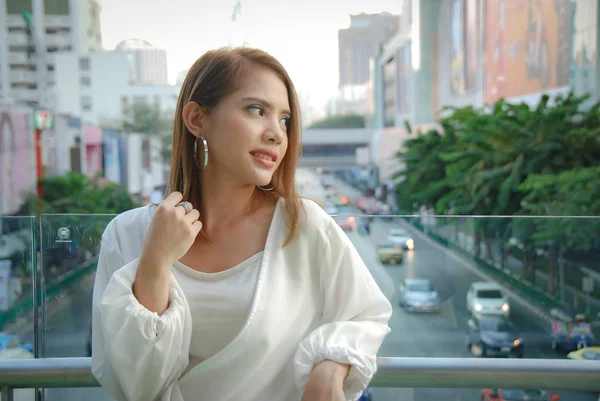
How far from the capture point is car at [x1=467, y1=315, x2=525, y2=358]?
1.72m

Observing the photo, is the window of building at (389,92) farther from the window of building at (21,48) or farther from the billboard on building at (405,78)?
the window of building at (21,48)

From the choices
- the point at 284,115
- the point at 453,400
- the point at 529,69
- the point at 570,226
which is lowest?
the point at 453,400

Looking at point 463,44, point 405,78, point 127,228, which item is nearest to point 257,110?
point 127,228

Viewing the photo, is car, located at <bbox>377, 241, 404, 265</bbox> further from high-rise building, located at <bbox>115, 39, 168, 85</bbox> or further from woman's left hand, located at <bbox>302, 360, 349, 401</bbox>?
high-rise building, located at <bbox>115, 39, 168, 85</bbox>

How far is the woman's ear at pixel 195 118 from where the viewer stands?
36.8 inches

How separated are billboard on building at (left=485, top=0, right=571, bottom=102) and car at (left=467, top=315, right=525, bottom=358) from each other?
13.7 meters

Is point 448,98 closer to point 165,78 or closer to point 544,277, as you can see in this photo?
point 165,78

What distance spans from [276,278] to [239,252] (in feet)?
0.23

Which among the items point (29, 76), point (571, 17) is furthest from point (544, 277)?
point (29, 76)

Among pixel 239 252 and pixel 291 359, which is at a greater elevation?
pixel 239 252

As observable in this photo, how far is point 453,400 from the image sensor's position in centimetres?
128

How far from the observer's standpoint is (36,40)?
106ft

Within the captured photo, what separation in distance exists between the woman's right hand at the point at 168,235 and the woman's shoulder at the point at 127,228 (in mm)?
97

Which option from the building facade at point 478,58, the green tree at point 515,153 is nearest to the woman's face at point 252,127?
the green tree at point 515,153
